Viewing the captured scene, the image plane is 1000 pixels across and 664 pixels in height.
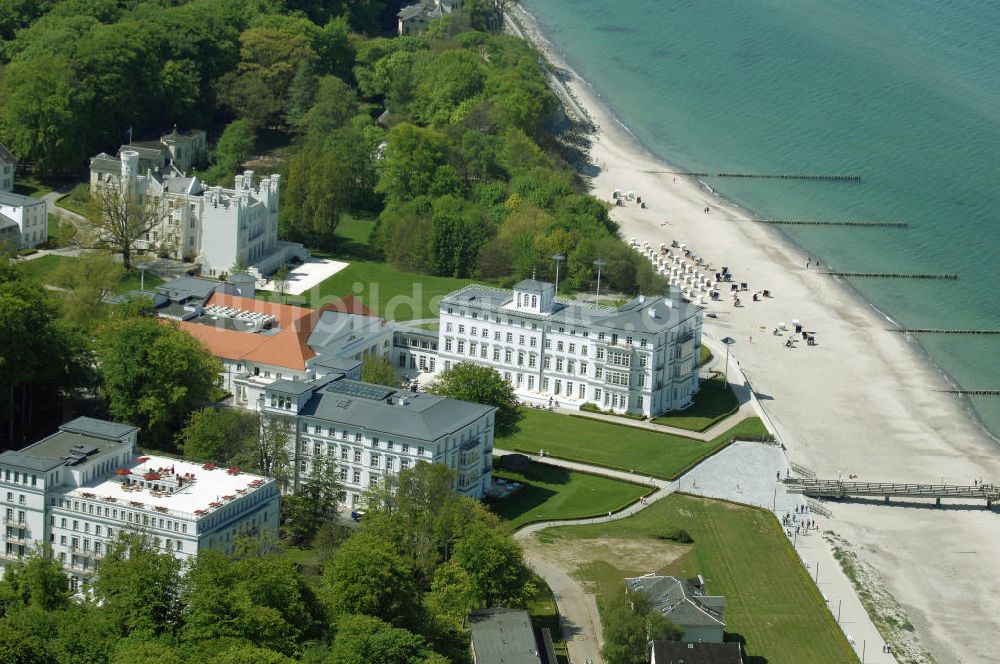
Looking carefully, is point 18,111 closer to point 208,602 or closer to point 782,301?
point 782,301

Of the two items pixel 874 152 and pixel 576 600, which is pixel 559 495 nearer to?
pixel 576 600

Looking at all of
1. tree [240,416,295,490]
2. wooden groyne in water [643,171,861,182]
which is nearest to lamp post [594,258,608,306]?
tree [240,416,295,490]

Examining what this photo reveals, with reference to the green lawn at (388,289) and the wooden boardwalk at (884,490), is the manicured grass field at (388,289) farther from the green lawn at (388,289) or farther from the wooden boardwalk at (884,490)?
the wooden boardwalk at (884,490)

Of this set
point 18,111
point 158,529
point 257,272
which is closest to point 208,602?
point 158,529

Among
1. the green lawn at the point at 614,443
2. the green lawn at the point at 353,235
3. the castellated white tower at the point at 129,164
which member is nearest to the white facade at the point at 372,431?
the green lawn at the point at 614,443

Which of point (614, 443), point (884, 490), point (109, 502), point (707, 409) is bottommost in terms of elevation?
point (884, 490)

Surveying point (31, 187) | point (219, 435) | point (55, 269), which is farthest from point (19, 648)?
point (31, 187)
